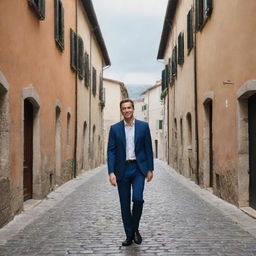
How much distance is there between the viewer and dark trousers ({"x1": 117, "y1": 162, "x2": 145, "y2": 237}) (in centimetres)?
581

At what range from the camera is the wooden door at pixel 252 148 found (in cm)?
874

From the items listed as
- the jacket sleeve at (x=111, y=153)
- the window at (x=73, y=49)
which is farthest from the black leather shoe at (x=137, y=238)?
the window at (x=73, y=49)

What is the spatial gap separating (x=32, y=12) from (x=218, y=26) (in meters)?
4.16

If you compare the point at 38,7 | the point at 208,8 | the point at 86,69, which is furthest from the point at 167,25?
the point at 38,7

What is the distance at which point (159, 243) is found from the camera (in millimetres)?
5938

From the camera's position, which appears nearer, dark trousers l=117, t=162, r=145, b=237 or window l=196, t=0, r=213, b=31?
dark trousers l=117, t=162, r=145, b=237

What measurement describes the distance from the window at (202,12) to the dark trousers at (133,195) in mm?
Answer: 7277

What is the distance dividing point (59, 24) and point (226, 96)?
18.9 ft

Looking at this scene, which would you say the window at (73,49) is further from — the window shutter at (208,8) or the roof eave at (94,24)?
the window shutter at (208,8)

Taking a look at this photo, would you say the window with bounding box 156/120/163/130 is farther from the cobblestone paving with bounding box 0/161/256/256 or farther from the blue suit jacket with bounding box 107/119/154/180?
the blue suit jacket with bounding box 107/119/154/180

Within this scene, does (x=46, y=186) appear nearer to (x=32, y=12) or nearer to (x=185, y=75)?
(x=32, y=12)

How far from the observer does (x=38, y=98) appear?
1051cm

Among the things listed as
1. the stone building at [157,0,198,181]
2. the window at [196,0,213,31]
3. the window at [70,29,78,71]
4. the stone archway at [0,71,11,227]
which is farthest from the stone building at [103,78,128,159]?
the stone archway at [0,71,11,227]

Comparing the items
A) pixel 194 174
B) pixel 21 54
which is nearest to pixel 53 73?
pixel 21 54
